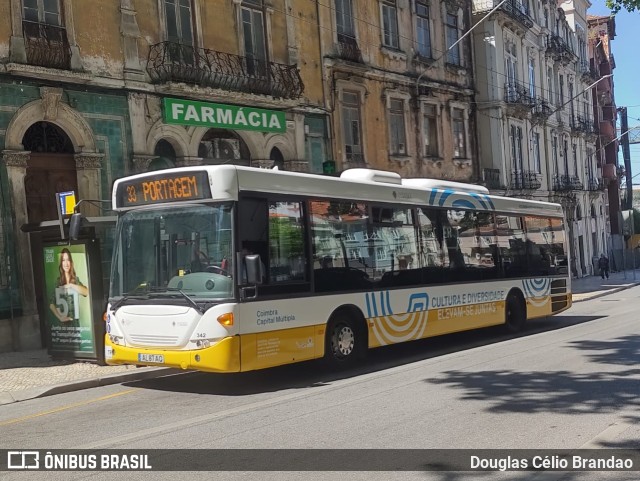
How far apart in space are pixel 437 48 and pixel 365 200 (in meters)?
19.3

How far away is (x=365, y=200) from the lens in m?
11.5

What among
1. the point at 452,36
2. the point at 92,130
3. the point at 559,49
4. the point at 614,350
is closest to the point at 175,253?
the point at 614,350

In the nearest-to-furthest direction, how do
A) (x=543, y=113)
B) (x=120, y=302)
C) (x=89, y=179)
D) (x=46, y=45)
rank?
(x=120, y=302)
(x=46, y=45)
(x=89, y=179)
(x=543, y=113)

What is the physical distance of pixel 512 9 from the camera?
110 ft

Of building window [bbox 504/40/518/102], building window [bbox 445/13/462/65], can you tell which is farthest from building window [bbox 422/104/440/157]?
building window [bbox 504/40/518/102]

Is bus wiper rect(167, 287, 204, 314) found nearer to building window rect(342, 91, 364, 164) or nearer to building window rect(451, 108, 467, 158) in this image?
building window rect(342, 91, 364, 164)

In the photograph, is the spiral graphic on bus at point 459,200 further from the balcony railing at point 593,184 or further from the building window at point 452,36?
the balcony railing at point 593,184

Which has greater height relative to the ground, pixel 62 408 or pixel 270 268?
pixel 270 268

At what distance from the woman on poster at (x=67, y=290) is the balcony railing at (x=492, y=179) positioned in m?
22.4

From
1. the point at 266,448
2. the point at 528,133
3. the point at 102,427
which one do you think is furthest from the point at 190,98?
the point at 528,133

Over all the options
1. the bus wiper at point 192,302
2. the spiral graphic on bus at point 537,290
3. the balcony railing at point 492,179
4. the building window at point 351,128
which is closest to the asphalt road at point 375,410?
the bus wiper at point 192,302

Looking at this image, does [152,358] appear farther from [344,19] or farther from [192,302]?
[344,19]

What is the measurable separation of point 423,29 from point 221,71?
12.3 metres

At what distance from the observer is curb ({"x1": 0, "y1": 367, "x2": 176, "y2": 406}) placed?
9852 millimetres
